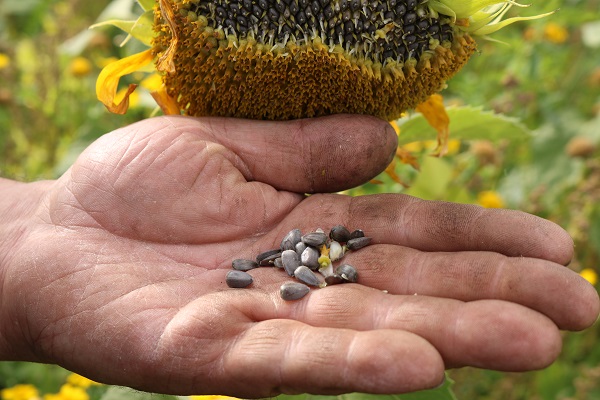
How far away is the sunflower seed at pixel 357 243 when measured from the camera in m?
2.15

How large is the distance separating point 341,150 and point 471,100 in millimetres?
1737

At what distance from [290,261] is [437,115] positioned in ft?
2.48

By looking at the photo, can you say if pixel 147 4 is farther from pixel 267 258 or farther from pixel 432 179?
pixel 432 179

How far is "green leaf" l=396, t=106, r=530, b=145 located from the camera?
2.55 metres

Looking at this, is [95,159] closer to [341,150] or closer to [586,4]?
[341,150]

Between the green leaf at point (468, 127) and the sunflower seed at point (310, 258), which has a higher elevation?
the green leaf at point (468, 127)

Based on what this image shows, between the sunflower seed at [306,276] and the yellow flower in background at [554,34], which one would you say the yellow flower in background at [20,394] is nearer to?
the sunflower seed at [306,276]

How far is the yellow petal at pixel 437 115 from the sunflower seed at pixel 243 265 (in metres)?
0.79

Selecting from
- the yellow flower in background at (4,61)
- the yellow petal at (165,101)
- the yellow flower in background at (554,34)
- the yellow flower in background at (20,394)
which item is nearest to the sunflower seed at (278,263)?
the yellow petal at (165,101)

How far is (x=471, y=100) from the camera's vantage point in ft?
12.5

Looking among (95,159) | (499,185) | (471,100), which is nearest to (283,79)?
(95,159)

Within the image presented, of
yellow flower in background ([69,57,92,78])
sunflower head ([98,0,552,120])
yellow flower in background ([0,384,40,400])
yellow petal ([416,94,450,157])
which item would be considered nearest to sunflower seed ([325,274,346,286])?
sunflower head ([98,0,552,120])

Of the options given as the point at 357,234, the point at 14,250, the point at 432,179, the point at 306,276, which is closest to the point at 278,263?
the point at 306,276

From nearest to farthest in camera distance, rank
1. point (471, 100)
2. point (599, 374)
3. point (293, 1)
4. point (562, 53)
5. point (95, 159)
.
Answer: point (293, 1), point (95, 159), point (599, 374), point (471, 100), point (562, 53)
